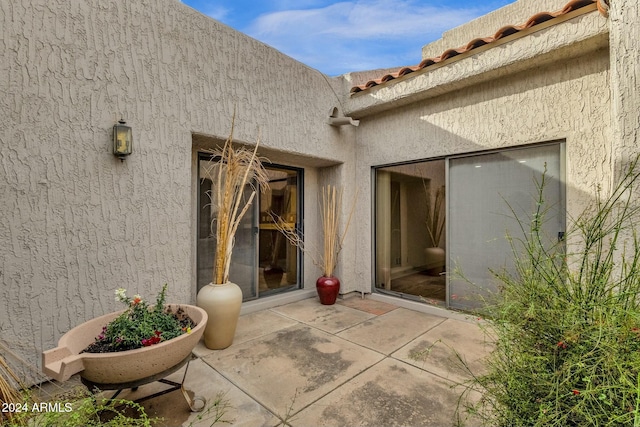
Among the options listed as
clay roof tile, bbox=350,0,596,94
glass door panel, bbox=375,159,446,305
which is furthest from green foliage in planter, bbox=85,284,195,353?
clay roof tile, bbox=350,0,596,94

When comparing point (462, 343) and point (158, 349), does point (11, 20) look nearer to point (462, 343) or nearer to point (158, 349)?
point (158, 349)

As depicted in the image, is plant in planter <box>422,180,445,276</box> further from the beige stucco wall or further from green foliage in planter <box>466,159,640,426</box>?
the beige stucco wall

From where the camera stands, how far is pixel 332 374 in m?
3.05

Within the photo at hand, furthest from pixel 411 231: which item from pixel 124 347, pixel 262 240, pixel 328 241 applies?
pixel 124 347

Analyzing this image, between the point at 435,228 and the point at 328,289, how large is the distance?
2.28 metres

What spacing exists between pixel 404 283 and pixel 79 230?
16.9ft

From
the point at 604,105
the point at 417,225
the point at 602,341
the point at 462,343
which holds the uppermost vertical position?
the point at 604,105

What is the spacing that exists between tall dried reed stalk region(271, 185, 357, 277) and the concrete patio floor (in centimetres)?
128

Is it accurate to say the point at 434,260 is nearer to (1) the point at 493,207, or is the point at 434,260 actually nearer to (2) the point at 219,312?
(1) the point at 493,207

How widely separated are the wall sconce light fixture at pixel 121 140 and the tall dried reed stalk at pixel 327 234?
111 inches

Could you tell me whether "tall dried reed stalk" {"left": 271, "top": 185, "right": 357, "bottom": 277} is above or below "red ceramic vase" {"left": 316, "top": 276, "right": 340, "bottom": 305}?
above

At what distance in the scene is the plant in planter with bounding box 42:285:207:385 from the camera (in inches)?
79.0

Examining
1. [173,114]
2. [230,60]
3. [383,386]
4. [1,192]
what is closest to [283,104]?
[230,60]

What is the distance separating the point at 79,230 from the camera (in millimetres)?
3051
